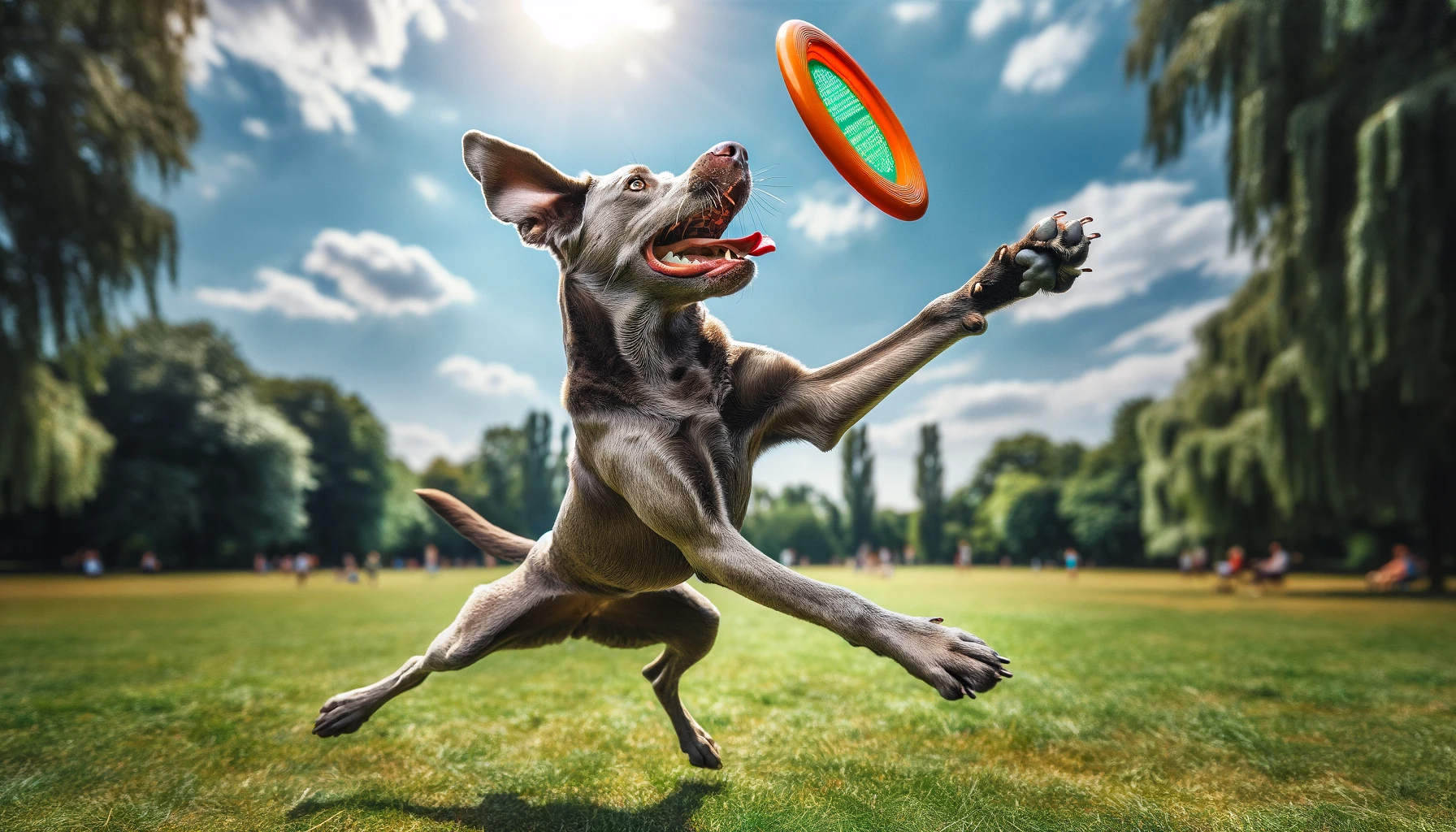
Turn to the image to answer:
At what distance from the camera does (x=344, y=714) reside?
3.72 m

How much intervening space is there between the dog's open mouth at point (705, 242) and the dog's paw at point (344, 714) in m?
2.61

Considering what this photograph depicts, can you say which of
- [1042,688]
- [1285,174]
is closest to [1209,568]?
[1285,174]

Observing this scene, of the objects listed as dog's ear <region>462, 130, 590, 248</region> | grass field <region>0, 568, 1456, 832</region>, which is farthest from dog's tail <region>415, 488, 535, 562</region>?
dog's ear <region>462, 130, 590, 248</region>

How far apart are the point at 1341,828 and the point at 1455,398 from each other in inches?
722

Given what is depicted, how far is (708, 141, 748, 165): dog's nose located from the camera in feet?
9.60

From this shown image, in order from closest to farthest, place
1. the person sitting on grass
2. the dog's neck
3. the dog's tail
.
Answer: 1. the dog's neck
2. the dog's tail
3. the person sitting on grass

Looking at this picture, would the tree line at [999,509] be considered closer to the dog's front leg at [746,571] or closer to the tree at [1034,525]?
the tree at [1034,525]

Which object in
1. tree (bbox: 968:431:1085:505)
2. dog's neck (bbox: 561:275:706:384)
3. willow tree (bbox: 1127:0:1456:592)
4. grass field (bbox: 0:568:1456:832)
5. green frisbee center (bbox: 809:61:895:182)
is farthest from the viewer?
tree (bbox: 968:431:1085:505)

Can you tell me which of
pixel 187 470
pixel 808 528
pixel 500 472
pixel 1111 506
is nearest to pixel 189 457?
pixel 187 470

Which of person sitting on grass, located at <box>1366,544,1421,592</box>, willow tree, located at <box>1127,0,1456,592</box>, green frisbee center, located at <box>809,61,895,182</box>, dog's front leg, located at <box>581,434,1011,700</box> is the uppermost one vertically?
willow tree, located at <box>1127,0,1456,592</box>

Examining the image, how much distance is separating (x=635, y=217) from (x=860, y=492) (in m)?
57.6

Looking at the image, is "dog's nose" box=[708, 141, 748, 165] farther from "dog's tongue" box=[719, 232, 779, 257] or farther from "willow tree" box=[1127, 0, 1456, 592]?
"willow tree" box=[1127, 0, 1456, 592]

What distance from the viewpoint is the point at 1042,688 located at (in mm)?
6422

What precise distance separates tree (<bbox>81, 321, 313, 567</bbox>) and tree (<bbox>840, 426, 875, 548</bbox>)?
121 ft
